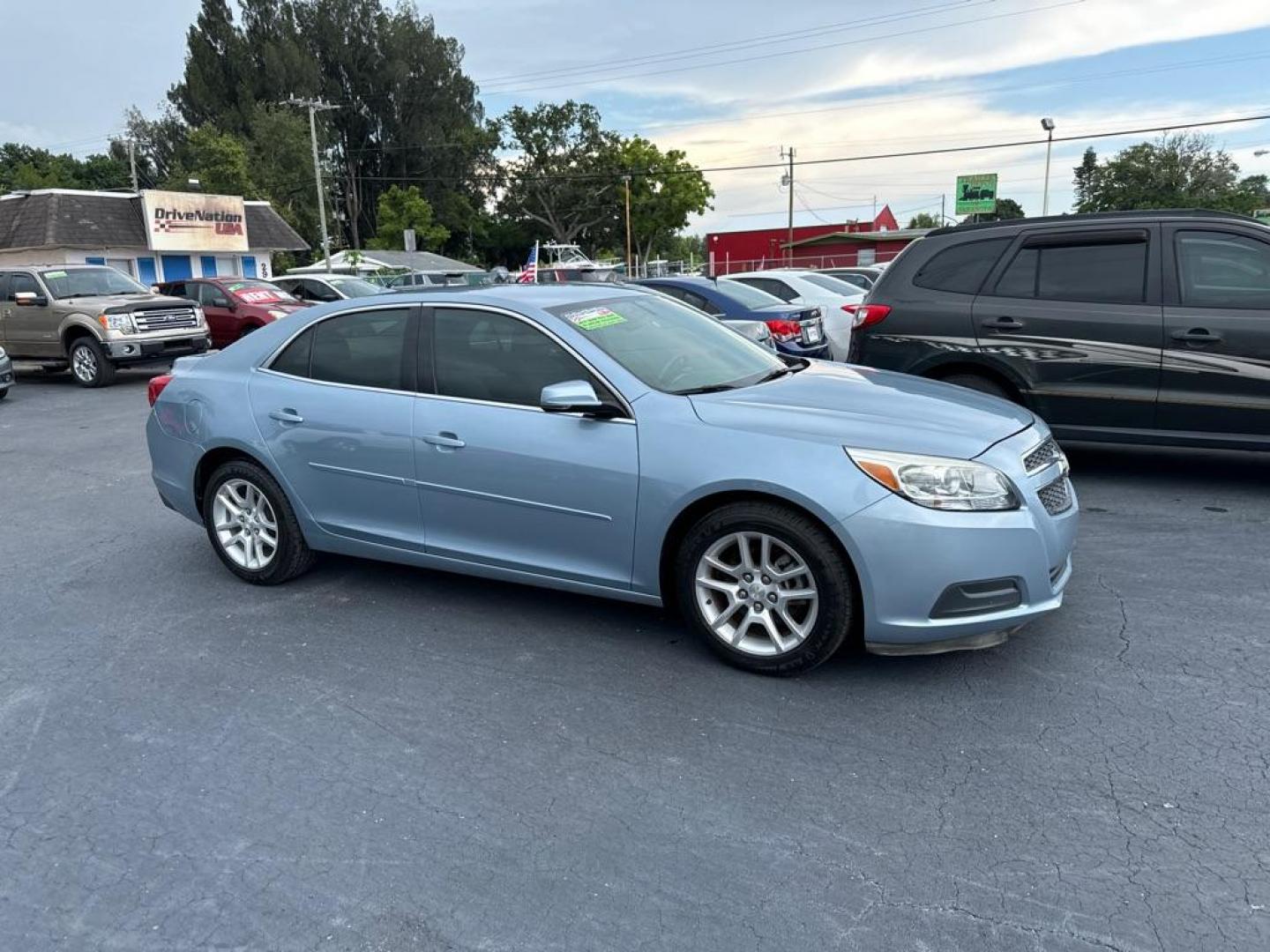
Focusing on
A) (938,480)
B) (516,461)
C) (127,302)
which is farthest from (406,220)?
(938,480)

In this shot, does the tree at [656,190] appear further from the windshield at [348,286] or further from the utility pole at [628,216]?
the windshield at [348,286]

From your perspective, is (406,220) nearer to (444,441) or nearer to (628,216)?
(628,216)

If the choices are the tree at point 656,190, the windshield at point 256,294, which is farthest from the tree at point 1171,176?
the windshield at point 256,294

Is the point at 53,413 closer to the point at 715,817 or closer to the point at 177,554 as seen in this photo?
the point at 177,554

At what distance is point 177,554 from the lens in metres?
5.76

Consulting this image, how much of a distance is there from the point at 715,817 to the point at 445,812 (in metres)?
0.85

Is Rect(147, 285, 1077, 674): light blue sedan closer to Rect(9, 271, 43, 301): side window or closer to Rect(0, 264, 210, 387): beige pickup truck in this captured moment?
Rect(0, 264, 210, 387): beige pickup truck

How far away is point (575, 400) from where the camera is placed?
3.89 meters

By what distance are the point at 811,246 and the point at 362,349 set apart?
220 feet

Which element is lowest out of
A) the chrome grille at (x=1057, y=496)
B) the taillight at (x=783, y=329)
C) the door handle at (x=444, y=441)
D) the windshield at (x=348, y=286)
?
the chrome grille at (x=1057, y=496)

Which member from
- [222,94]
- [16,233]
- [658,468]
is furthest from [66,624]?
[222,94]

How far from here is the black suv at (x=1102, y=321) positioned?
6.00 meters

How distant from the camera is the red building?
57875 millimetres

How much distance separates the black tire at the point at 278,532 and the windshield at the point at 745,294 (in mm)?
6760
